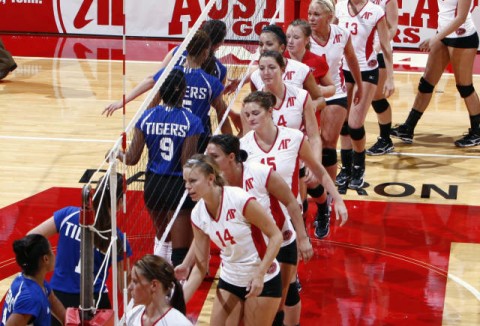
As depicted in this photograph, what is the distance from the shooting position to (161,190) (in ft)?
24.7

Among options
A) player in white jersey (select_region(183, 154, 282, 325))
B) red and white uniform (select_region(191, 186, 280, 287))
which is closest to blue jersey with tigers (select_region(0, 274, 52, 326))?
player in white jersey (select_region(183, 154, 282, 325))

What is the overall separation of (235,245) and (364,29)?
4.78 metres

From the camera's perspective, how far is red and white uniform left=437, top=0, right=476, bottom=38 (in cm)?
1178

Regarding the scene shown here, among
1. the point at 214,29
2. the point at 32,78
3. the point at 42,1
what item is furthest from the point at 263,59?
the point at 42,1

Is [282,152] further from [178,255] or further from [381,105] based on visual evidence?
[381,105]

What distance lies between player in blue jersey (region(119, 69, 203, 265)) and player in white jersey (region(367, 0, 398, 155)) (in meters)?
3.93

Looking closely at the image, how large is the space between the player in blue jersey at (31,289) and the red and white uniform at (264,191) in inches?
52.5

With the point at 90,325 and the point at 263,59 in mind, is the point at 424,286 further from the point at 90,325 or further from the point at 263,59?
the point at 90,325

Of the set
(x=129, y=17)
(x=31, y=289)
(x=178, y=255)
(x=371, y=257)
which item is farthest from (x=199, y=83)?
(x=129, y=17)

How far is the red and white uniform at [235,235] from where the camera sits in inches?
233

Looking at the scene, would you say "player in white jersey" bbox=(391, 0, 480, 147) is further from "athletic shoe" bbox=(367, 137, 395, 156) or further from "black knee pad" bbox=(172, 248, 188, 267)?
"black knee pad" bbox=(172, 248, 188, 267)

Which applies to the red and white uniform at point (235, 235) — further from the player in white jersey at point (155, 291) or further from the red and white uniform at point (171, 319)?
the red and white uniform at point (171, 319)

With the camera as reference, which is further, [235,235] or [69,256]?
[69,256]

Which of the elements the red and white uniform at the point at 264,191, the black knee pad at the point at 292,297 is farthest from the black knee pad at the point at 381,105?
the red and white uniform at the point at 264,191
